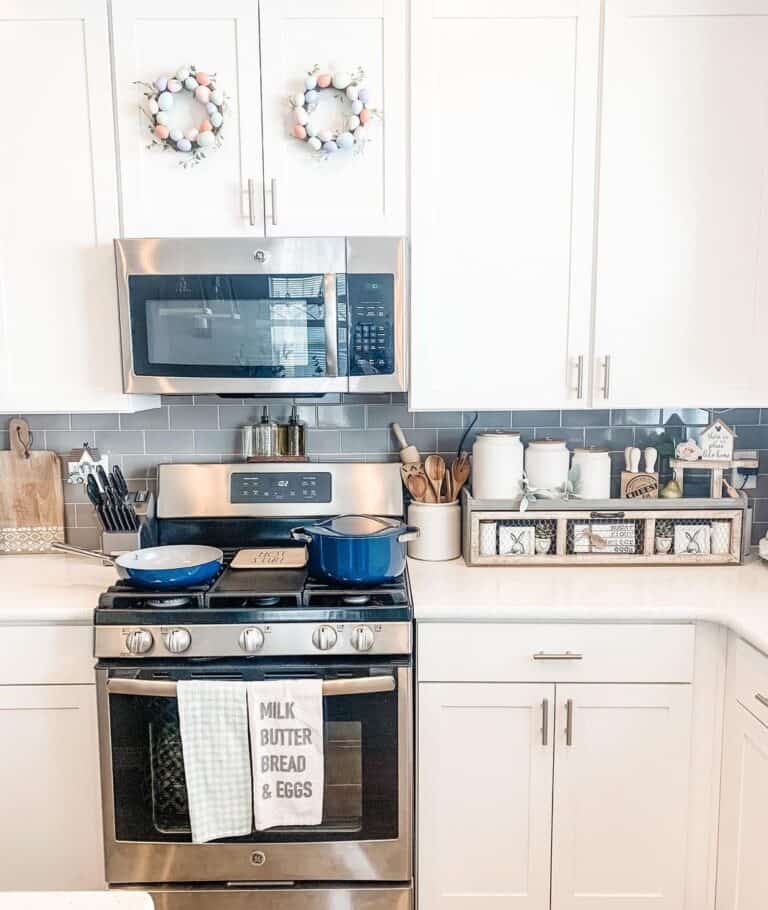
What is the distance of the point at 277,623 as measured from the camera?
188 centimetres

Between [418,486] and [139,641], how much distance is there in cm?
93

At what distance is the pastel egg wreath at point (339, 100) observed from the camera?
201cm

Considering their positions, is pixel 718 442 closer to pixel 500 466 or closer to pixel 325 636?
pixel 500 466

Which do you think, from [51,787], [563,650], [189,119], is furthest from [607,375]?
[51,787]

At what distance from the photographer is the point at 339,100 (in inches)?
80.7

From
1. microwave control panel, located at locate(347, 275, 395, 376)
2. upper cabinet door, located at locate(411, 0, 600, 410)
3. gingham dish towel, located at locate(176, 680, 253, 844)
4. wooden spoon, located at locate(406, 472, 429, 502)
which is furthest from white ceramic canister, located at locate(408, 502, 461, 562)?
gingham dish towel, located at locate(176, 680, 253, 844)

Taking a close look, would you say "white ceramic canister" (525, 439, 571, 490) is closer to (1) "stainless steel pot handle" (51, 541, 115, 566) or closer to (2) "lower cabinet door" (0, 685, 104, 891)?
(1) "stainless steel pot handle" (51, 541, 115, 566)

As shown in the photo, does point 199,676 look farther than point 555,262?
No

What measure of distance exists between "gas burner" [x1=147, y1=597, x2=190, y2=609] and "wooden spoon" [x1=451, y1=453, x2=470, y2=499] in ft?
2.87

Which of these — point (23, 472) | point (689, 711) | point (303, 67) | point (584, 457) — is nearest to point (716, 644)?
point (689, 711)

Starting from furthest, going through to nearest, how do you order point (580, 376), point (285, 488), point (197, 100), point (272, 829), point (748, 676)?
1. point (285, 488)
2. point (580, 376)
3. point (197, 100)
4. point (272, 829)
5. point (748, 676)

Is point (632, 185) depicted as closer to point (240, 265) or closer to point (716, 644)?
point (240, 265)

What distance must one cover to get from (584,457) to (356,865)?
4.21 ft

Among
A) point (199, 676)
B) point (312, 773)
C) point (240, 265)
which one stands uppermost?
point (240, 265)
